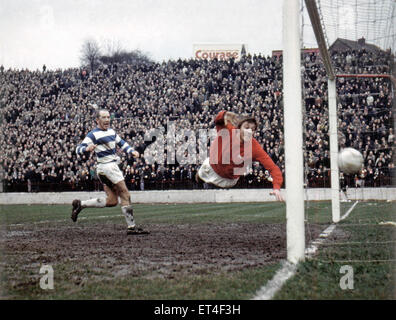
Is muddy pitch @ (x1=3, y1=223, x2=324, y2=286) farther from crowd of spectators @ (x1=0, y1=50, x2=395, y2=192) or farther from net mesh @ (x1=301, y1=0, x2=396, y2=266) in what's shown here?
crowd of spectators @ (x1=0, y1=50, x2=395, y2=192)

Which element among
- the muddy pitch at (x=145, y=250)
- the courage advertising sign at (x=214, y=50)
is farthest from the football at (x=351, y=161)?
the courage advertising sign at (x=214, y=50)

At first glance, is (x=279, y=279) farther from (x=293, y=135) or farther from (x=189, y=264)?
(x=293, y=135)

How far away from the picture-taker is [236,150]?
20.8ft

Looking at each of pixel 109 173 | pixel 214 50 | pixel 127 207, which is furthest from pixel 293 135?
pixel 214 50

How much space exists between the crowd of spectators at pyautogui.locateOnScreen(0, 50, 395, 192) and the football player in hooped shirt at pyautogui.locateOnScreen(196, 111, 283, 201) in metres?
9.92

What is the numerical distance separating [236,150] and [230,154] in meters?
0.20

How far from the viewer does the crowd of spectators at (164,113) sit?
18875 millimetres

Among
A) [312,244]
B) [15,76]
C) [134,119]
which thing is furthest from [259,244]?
[15,76]

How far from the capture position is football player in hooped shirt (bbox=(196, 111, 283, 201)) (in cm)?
598

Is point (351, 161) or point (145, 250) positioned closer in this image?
point (145, 250)

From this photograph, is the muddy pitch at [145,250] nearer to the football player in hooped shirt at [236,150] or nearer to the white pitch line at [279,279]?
the white pitch line at [279,279]

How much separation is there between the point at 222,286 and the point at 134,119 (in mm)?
22409

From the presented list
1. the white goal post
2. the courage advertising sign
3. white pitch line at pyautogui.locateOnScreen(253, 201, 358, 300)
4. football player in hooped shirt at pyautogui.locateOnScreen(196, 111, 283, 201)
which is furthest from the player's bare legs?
the courage advertising sign

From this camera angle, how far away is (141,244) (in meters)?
6.82
